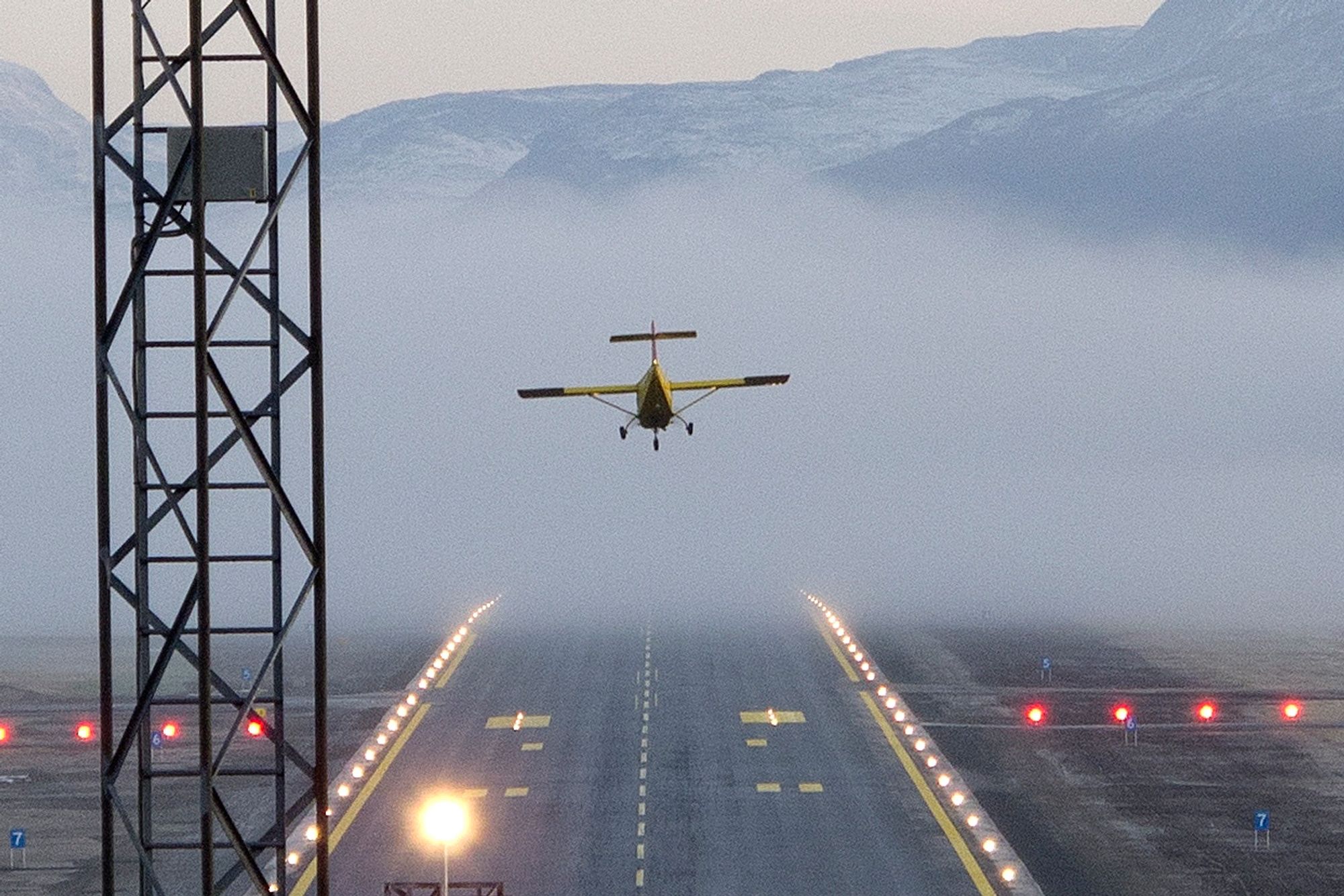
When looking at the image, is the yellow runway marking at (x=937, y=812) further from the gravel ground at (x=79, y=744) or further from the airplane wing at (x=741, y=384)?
the gravel ground at (x=79, y=744)

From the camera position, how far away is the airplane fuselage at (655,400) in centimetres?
9250

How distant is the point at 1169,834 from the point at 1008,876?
8.95 metres

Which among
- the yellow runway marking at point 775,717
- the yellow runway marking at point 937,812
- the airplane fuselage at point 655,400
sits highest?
the airplane fuselage at point 655,400

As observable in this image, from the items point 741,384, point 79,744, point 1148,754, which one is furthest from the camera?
point 741,384

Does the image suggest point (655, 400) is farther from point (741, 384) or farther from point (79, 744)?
point (79, 744)

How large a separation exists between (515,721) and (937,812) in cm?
2421

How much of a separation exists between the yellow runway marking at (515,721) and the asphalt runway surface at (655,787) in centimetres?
17

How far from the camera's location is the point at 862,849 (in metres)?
60.6

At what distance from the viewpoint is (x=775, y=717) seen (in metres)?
85.3

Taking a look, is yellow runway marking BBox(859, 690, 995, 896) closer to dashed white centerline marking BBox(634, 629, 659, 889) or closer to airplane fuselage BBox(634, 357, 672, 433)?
dashed white centerline marking BBox(634, 629, 659, 889)

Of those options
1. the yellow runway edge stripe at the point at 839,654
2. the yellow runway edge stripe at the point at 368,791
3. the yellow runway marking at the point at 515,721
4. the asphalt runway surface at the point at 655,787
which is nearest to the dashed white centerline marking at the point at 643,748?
the asphalt runway surface at the point at 655,787

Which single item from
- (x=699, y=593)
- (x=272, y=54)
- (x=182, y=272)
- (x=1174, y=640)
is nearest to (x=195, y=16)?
(x=272, y=54)

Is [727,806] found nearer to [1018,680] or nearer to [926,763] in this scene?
[926,763]

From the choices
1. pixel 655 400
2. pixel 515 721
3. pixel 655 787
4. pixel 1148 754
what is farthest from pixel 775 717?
pixel 655 400
